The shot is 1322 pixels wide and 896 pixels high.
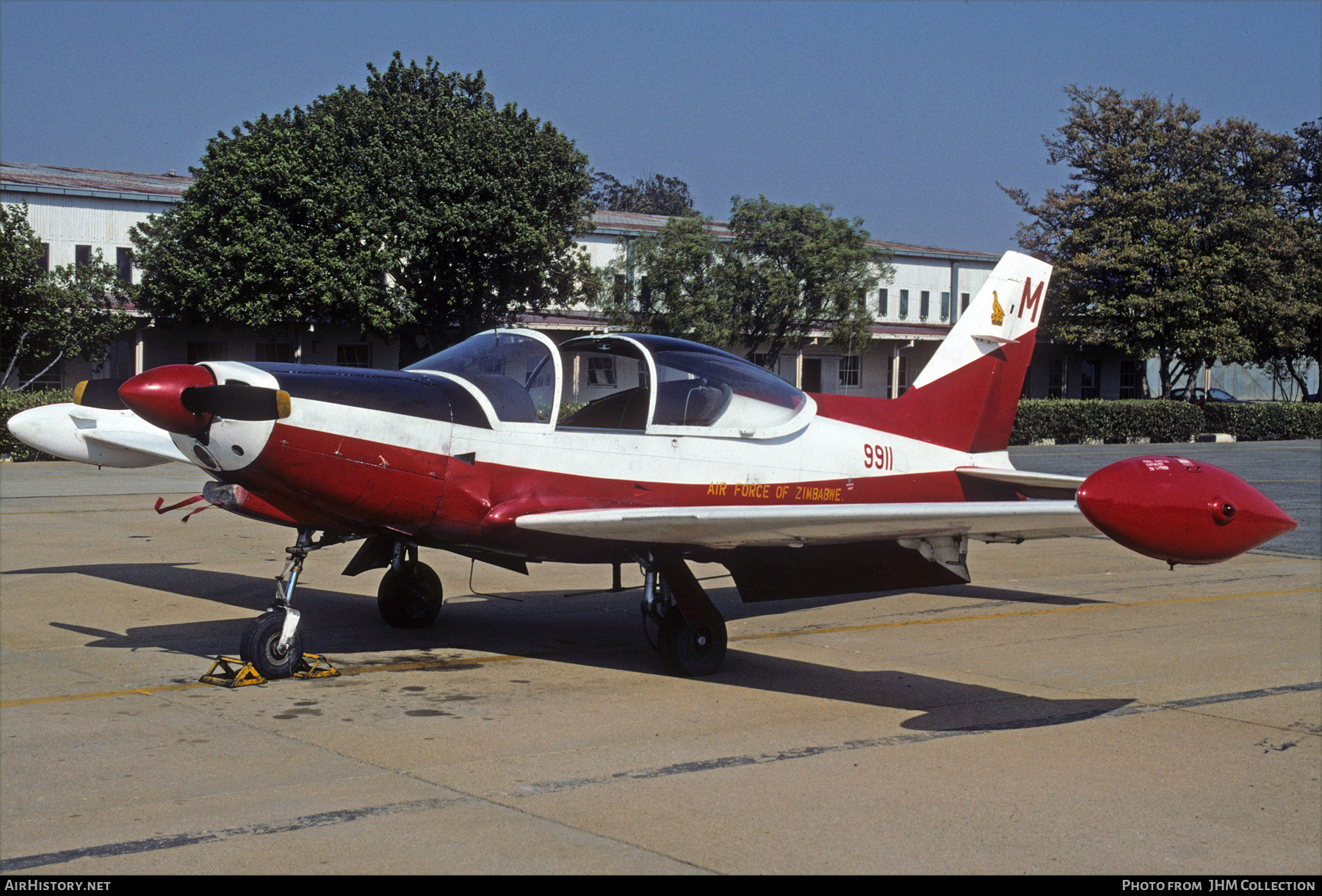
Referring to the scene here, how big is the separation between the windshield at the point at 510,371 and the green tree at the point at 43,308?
26831mm

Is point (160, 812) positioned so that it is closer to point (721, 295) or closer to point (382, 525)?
point (382, 525)

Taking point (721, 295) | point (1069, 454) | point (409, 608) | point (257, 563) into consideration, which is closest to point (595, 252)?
point (721, 295)

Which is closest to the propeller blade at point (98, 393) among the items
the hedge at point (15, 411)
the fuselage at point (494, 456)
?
the fuselage at point (494, 456)

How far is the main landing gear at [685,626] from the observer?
25.6 feet

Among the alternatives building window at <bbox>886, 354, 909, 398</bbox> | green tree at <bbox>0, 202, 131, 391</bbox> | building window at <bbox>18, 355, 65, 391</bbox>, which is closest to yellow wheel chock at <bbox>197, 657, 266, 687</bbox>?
green tree at <bbox>0, 202, 131, 391</bbox>

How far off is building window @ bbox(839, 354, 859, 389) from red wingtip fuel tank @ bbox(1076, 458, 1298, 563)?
45.2 meters

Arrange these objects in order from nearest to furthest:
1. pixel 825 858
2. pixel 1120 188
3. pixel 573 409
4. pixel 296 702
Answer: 1. pixel 825 858
2. pixel 296 702
3. pixel 573 409
4. pixel 1120 188

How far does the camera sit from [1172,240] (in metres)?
46.9

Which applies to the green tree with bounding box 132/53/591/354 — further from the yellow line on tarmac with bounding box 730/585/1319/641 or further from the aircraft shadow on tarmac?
the yellow line on tarmac with bounding box 730/585/1319/641

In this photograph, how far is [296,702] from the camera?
22.4 feet

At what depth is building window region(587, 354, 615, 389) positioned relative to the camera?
8.50 meters

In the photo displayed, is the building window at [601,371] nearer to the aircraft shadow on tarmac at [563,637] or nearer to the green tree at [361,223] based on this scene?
the aircraft shadow on tarmac at [563,637]

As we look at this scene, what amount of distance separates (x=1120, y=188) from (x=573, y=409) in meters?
45.1

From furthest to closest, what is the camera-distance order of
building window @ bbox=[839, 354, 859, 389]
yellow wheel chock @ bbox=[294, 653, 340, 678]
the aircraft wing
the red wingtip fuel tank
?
building window @ bbox=[839, 354, 859, 389]
yellow wheel chock @ bbox=[294, 653, 340, 678]
the aircraft wing
the red wingtip fuel tank
